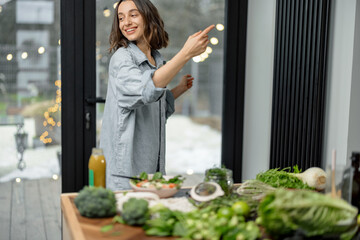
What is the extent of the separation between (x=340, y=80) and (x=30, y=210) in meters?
2.22

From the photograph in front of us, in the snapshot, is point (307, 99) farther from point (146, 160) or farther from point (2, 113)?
point (2, 113)

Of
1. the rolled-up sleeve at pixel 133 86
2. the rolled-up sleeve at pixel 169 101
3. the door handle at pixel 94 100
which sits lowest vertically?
the door handle at pixel 94 100

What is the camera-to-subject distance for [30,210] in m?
3.21

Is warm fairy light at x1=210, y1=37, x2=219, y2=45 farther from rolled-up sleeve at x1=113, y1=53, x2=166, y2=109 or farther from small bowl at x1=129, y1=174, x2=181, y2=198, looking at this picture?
small bowl at x1=129, y1=174, x2=181, y2=198

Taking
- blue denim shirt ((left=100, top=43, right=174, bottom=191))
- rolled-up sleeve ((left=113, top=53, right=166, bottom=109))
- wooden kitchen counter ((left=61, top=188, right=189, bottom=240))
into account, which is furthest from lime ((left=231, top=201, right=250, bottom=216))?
blue denim shirt ((left=100, top=43, right=174, bottom=191))

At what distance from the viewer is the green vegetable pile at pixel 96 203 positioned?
62.6 inches

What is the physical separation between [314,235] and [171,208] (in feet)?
1.75

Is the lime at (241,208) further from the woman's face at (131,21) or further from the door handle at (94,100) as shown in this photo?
the door handle at (94,100)

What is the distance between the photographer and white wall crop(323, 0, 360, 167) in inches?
107

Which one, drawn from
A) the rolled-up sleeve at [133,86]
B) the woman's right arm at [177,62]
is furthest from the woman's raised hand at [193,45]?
the rolled-up sleeve at [133,86]

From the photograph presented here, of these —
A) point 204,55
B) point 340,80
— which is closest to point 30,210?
point 204,55

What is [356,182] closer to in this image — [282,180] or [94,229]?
[282,180]

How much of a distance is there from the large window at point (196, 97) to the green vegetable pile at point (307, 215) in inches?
84.3

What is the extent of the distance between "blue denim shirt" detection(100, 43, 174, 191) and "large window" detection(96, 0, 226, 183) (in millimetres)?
901
